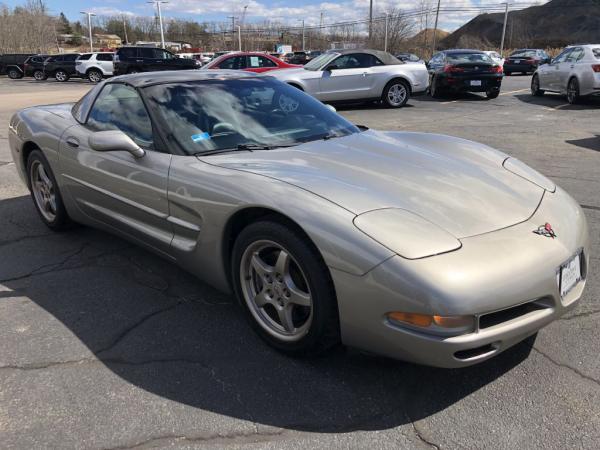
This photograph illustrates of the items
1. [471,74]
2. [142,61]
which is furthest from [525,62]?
[142,61]

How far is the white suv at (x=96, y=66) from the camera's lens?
96.1 feet

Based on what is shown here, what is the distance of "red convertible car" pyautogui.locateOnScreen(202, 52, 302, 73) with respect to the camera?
49.4 ft

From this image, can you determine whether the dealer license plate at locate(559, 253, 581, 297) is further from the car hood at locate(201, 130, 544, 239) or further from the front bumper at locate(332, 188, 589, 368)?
the car hood at locate(201, 130, 544, 239)

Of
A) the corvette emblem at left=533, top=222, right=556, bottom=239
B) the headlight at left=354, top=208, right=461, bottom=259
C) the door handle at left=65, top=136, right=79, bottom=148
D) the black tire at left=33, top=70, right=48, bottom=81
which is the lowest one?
the black tire at left=33, top=70, right=48, bottom=81

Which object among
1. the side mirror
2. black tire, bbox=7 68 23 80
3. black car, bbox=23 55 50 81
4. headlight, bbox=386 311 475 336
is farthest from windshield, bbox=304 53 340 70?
black tire, bbox=7 68 23 80

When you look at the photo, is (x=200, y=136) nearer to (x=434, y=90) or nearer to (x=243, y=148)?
(x=243, y=148)

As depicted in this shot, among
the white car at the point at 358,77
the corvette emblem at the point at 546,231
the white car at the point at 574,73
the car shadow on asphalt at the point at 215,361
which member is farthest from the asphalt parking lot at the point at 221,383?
the white car at the point at 574,73

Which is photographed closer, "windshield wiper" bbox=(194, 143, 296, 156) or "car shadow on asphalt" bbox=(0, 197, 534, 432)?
"car shadow on asphalt" bbox=(0, 197, 534, 432)

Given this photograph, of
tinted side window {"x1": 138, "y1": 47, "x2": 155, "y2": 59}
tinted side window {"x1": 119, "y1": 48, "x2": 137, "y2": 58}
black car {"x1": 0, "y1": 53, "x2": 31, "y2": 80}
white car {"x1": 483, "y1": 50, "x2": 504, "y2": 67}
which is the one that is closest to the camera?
white car {"x1": 483, "y1": 50, "x2": 504, "y2": 67}

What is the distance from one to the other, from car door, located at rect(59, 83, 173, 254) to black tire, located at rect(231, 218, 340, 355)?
0.72 meters

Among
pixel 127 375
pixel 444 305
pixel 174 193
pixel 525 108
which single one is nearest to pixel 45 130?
pixel 174 193

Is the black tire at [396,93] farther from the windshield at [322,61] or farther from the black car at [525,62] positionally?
the black car at [525,62]

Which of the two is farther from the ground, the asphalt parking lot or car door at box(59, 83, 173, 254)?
car door at box(59, 83, 173, 254)

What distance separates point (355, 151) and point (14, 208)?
3.98 m
